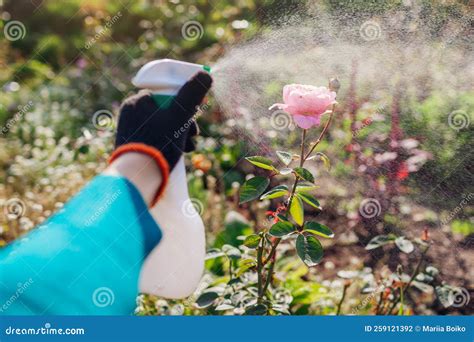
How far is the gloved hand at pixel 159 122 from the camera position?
176 cm

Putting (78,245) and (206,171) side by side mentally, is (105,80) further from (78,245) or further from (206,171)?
(78,245)

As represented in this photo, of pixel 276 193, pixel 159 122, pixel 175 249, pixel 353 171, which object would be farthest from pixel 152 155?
pixel 353 171

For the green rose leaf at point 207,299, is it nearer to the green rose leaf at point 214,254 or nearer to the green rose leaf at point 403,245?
the green rose leaf at point 214,254

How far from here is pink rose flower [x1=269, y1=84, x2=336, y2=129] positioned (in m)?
1.53

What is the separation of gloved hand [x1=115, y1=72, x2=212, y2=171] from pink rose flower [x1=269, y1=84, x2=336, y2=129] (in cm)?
28

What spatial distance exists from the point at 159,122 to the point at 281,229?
1.52 feet

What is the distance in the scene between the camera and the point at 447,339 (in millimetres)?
1881

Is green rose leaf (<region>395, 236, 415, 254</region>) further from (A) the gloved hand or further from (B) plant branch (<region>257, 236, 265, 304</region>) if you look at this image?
(A) the gloved hand

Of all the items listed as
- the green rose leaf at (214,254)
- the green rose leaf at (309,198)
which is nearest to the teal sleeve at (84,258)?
the green rose leaf at (214,254)

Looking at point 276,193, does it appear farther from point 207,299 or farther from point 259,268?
point 207,299

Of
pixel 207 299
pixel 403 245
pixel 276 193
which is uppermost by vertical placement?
pixel 276 193

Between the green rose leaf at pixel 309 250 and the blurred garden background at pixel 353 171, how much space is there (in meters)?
0.15

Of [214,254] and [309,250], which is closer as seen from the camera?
[309,250]

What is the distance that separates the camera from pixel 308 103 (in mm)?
1531
